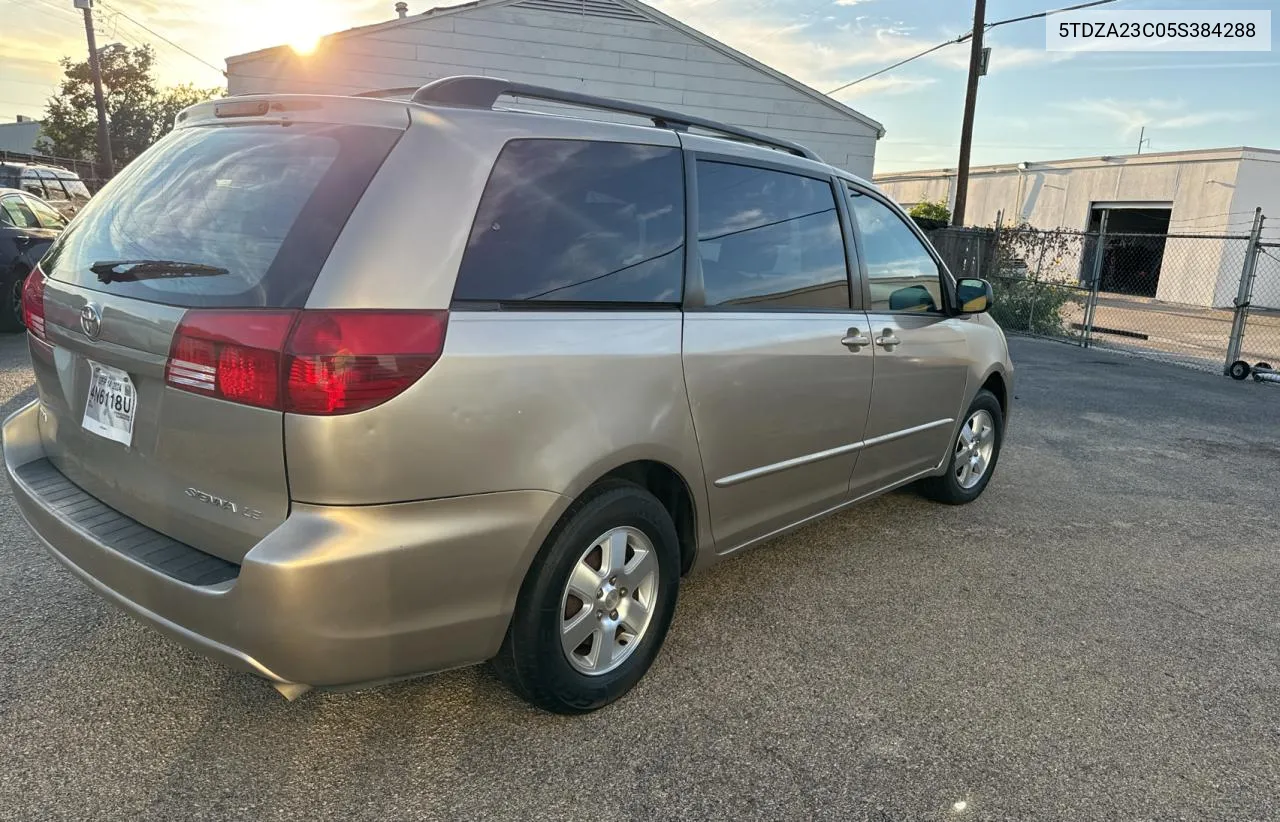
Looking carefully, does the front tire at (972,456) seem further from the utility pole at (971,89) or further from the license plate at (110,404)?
the utility pole at (971,89)

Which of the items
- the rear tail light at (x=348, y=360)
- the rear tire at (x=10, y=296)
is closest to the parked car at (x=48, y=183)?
the rear tire at (x=10, y=296)

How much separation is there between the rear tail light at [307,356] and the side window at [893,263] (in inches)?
91.9

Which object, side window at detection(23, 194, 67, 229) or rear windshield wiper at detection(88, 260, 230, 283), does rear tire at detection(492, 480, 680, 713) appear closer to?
rear windshield wiper at detection(88, 260, 230, 283)

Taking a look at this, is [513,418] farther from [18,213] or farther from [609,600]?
[18,213]

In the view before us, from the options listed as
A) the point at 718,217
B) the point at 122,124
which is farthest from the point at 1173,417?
the point at 122,124

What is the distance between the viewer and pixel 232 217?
7.08 ft

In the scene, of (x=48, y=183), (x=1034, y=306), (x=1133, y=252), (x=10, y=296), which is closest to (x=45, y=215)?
(x=10, y=296)

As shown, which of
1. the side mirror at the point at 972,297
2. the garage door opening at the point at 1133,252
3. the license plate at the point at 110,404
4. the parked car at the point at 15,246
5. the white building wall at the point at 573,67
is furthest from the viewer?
the garage door opening at the point at 1133,252

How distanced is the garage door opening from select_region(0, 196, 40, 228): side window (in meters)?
28.2

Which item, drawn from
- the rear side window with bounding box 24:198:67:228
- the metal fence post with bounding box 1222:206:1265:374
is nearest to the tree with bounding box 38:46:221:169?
the rear side window with bounding box 24:198:67:228

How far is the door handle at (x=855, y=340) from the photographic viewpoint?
11.1ft

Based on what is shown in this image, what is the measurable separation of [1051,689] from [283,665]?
2464 millimetres

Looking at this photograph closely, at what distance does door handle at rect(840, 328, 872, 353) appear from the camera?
3393 millimetres

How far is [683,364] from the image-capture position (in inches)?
103
